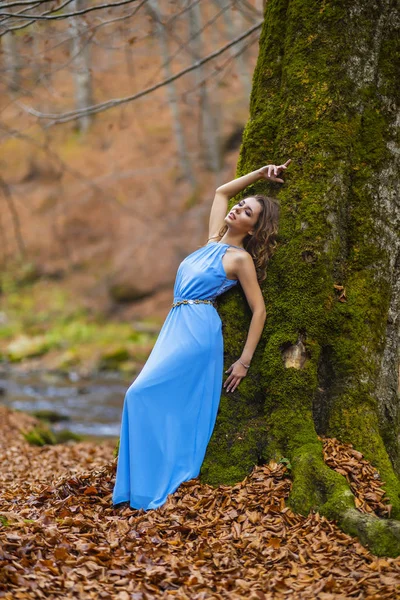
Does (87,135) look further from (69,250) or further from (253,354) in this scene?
(253,354)

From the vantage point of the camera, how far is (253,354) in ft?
16.1

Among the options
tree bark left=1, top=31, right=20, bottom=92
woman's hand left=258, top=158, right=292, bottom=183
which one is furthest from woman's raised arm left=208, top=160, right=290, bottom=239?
tree bark left=1, top=31, right=20, bottom=92

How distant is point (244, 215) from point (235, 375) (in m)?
1.27

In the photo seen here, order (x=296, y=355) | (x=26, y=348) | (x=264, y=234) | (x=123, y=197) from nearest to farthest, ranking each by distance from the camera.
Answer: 1. (x=296, y=355)
2. (x=264, y=234)
3. (x=26, y=348)
4. (x=123, y=197)

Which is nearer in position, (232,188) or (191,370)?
(191,370)

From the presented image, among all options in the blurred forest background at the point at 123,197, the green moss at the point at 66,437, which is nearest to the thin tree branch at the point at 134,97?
the green moss at the point at 66,437

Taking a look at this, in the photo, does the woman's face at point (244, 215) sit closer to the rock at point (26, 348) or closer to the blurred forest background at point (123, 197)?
the rock at point (26, 348)

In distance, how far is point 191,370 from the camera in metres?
4.86

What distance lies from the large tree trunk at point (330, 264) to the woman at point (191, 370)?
0.41ft

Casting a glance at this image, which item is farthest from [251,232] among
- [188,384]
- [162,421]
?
[162,421]

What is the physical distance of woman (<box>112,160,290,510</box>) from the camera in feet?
15.5

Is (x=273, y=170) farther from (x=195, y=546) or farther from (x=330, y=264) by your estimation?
(x=195, y=546)

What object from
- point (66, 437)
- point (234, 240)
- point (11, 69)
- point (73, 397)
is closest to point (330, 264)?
point (234, 240)

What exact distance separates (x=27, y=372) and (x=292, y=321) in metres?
13.5
